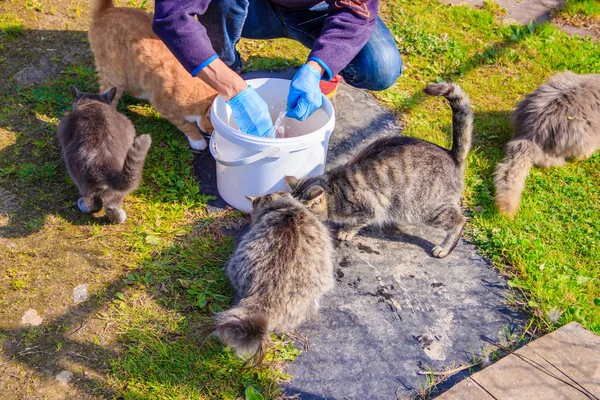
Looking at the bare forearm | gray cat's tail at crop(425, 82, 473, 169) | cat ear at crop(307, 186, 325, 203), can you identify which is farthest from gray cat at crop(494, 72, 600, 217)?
the bare forearm

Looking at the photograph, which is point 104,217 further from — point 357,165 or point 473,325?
point 473,325

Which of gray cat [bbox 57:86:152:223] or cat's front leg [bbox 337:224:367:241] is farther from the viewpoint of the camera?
cat's front leg [bbox 337:224:367:241]

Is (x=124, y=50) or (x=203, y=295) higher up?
(x=124, y=50)

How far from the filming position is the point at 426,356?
9.07ft

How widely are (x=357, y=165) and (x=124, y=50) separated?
2123 millimetres

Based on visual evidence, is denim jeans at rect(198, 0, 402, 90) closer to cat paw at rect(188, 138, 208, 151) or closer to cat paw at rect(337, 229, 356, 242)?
cat paw at rect(188, 138, 208, 151)

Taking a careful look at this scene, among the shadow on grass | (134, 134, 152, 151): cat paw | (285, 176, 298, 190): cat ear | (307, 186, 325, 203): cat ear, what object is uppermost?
(134, 134, 152, 151): cat paw

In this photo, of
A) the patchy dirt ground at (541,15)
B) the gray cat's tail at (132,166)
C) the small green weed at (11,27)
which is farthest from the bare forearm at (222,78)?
the patchy dirt ground at (541,15)

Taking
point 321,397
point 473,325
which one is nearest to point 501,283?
point 473,325

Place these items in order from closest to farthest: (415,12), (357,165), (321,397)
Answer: (321,397) → (357,165) → (415,12)

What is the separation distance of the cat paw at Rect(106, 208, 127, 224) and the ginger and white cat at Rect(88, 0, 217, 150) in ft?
2.96

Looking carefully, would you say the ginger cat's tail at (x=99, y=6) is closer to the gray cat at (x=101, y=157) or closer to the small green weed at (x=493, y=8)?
the gray cat at (x=101, y=157)

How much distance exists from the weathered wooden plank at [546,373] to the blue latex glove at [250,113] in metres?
1.88

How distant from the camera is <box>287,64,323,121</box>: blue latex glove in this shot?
3156 mm
